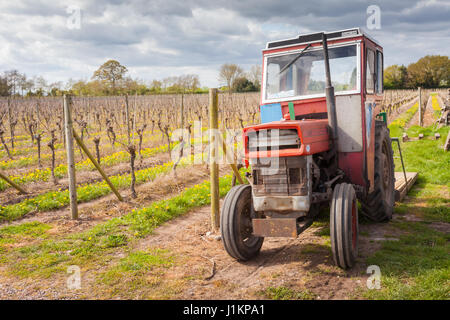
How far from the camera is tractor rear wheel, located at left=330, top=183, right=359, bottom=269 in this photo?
3.95 metres

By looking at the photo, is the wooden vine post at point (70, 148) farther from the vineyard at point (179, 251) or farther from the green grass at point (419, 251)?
the green grass at point (419, 251)

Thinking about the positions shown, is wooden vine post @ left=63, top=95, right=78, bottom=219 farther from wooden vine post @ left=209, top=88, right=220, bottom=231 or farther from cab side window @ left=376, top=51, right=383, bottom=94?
cab side window @ left=376, top=51, right=383, bottom=94

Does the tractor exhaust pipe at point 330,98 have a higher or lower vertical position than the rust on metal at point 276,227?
higher

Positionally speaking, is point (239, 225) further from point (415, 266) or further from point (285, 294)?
point (415, 266)

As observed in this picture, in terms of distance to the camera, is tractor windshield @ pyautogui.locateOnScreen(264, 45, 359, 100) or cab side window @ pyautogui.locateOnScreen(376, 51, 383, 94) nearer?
tractor windshield @ pyautogui.locateOnScreen(264, 45, 359, 100)

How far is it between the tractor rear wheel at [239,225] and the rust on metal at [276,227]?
0.96 ft

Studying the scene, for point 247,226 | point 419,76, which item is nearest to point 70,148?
point 247,226

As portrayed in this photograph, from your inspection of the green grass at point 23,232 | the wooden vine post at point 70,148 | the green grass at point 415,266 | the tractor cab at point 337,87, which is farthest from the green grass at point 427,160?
the green grass at point 23,232

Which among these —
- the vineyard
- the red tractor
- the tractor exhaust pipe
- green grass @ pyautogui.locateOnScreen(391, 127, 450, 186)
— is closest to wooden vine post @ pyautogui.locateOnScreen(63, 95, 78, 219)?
the vineyard

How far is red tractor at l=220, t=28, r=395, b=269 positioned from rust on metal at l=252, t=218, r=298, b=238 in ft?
0.04

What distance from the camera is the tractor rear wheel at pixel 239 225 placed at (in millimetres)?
4371

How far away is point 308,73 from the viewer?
541 cm
